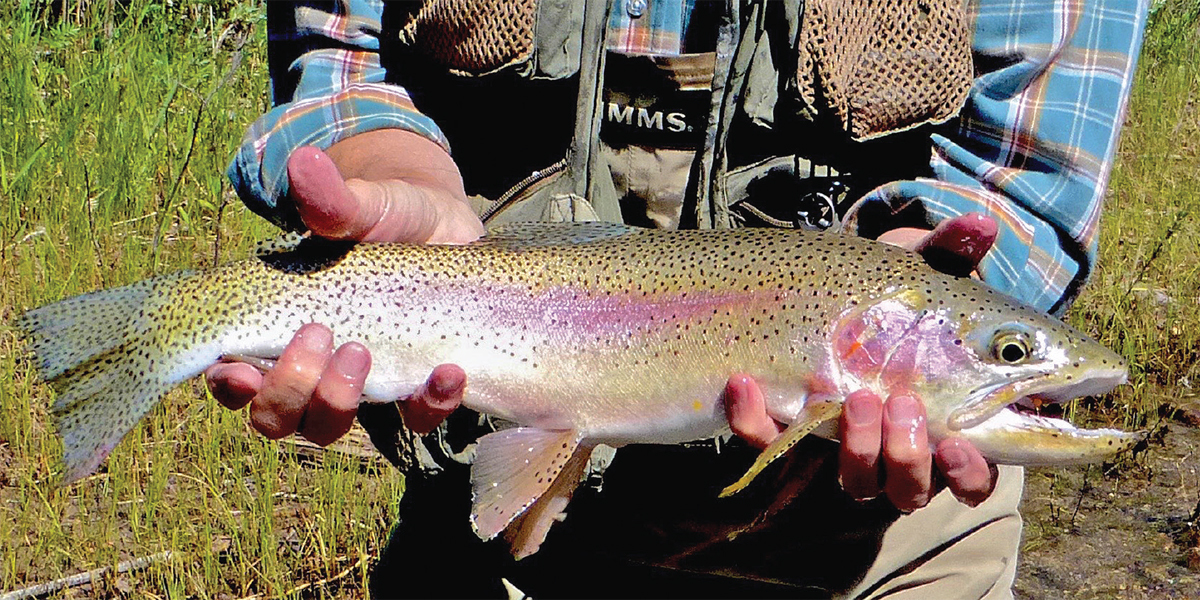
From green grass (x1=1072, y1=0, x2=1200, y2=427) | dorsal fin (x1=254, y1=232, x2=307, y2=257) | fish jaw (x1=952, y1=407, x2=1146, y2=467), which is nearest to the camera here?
fish jaw (x1=952, y1=407, x2=1146, y2=467)

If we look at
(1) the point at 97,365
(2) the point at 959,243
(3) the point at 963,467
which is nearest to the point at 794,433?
(3) the point at 963,467

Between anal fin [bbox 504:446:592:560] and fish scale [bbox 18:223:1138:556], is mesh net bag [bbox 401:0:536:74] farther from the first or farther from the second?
anal fin [bbox 504:446:592:560]

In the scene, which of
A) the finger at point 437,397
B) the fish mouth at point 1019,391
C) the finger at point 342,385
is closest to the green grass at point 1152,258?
the fish mouth at point 1019,391

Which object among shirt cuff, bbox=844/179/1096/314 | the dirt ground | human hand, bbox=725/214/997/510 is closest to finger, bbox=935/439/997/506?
human hand, bbox=725/214/997/510

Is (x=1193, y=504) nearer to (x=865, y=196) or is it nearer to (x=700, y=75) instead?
(x=865, y=196)

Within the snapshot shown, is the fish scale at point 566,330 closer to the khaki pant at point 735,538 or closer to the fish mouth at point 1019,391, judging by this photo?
the fish mouth at point 1019,391

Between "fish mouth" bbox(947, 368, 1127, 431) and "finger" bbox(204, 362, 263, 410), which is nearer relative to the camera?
"fish mouth" bbox(947, 368, 1127, 431)

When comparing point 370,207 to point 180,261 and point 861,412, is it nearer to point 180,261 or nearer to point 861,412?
point 861,412
